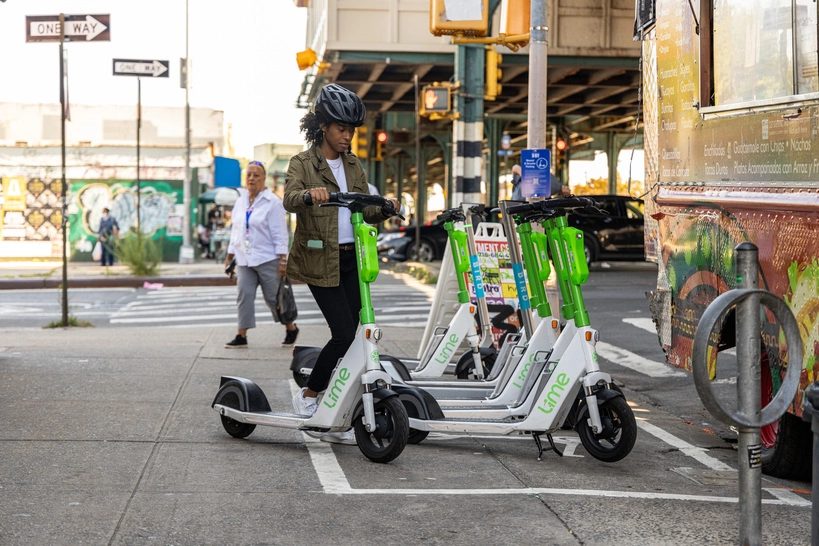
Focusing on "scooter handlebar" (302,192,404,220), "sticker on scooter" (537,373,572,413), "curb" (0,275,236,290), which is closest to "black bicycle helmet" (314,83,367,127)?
"scooter handlebar" (302,192,404,220)

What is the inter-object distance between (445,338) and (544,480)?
2821 millimetres

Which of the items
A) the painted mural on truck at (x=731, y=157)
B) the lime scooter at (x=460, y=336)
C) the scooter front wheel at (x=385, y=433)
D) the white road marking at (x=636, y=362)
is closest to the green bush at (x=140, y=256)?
the white road marking at (x=636, y=362)

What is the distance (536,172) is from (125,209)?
29.5m

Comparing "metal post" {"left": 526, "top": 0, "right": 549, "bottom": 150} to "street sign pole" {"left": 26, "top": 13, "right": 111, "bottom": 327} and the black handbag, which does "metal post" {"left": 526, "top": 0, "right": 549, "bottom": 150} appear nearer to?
the black handbag

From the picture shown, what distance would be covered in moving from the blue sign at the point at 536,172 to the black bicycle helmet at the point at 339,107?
352cm

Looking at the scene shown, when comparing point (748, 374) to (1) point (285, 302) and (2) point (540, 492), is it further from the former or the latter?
(1) point (285, 302)

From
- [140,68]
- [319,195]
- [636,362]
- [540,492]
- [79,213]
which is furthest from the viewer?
[79,213]

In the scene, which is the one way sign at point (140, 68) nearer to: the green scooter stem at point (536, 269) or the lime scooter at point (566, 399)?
the green scooter stem at point (536, 269)

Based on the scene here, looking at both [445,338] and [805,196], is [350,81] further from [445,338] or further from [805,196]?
[805,196]

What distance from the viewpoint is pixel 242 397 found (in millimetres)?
6316

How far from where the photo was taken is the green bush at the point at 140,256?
2477 cm

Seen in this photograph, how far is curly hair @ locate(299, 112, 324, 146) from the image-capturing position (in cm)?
625

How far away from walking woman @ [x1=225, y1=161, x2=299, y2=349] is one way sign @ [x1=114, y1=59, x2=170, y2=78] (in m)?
7.50

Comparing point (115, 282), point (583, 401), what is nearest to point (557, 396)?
point (583, 401)
